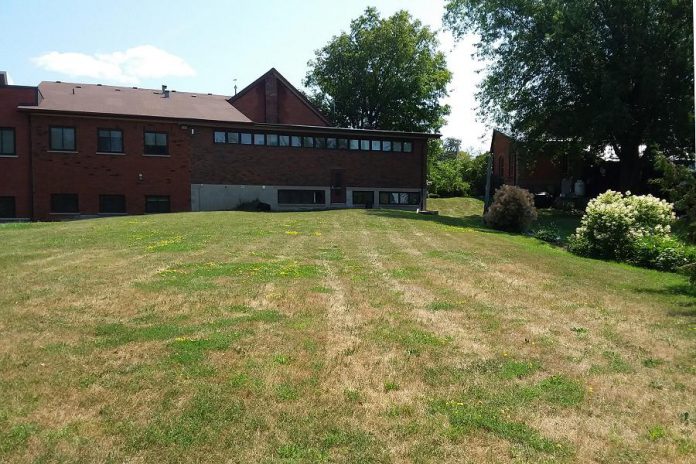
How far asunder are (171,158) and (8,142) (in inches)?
362

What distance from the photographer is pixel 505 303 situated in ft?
29.4

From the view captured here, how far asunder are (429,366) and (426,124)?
58131mm

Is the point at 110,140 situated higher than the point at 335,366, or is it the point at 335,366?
the point at 110,140

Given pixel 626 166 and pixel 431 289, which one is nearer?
pixel 431 289

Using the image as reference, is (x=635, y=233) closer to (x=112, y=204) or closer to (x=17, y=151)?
(x=112, y=204)

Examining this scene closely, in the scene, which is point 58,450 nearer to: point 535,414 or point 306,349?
point 306,349

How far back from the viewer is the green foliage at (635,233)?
1623 cm

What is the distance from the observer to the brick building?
106ft

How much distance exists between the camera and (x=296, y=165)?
1503 inches

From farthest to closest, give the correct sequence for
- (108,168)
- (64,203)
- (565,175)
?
(565,175)
(108,168)
(64,203)

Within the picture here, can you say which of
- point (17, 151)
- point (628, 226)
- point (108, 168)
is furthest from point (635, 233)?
point (17, 151)

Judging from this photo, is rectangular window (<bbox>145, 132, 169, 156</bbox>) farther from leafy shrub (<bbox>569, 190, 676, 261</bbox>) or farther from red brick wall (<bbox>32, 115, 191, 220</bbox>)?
leafy shrub (<bbox>569, 190, 676, 261</bbox>)

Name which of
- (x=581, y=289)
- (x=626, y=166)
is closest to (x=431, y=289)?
(x=581, y=289)

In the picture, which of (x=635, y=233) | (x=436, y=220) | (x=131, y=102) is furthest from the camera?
(x=131, y=102)
